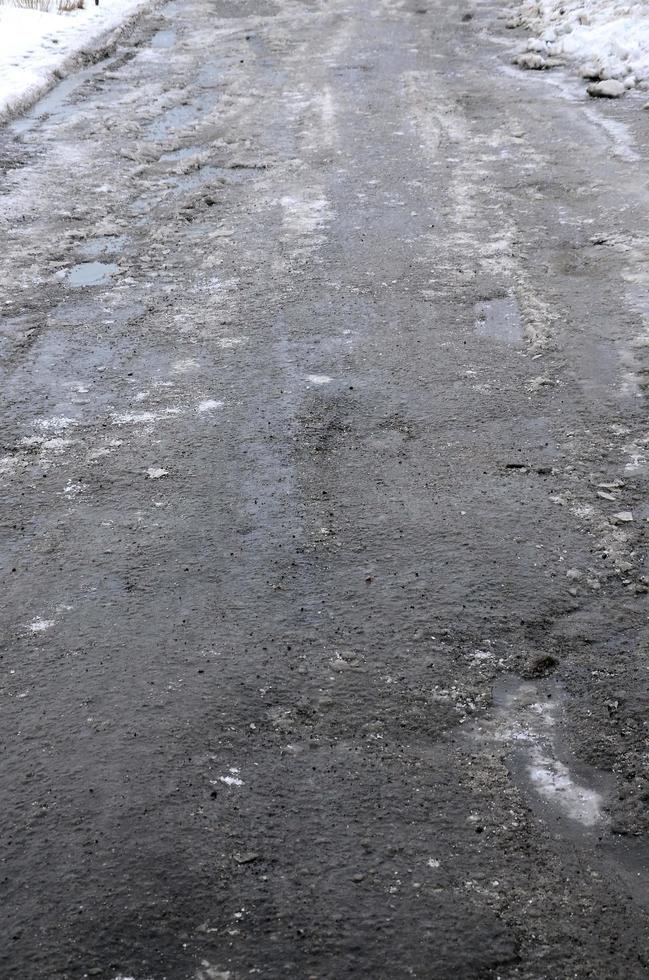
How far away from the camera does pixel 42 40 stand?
46.6 feet

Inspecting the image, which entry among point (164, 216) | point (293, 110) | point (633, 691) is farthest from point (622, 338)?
point (293, 110)

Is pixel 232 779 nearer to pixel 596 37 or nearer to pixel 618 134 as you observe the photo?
pixel 618 134

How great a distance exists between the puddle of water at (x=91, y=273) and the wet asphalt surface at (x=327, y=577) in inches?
1.2

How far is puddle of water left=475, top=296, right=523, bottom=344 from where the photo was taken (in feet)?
Result: 18.5

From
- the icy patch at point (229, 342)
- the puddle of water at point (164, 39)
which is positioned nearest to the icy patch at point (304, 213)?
the icy patch at point (229, 342)

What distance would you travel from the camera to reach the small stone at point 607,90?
10.5m

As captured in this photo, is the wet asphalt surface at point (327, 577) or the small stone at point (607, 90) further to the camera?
the small stone at point (607, 90)

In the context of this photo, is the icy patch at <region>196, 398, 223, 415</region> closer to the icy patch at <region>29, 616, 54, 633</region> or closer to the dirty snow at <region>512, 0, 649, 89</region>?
the icy patch at <region>29, 616, 54, 633</region>

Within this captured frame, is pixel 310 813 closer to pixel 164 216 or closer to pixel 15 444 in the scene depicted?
pixel 15 444

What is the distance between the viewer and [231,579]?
3.82m

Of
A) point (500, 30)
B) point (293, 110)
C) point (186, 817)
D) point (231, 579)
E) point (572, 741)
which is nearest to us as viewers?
point (186, 817)

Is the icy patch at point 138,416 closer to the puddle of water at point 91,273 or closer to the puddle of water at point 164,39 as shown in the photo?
the puddle of water at point 91,273

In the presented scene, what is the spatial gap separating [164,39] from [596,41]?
6567 millimetres

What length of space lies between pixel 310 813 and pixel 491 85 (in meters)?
10.3
